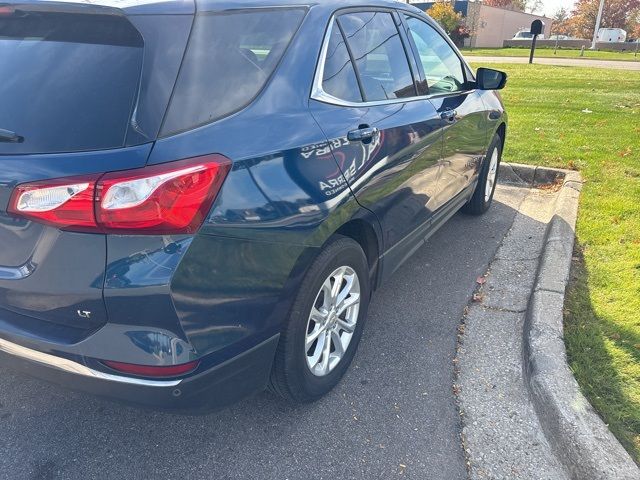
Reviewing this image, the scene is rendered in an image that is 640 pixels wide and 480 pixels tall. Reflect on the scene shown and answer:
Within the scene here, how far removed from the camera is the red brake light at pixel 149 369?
1.81 metres

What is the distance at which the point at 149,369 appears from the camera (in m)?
1.81

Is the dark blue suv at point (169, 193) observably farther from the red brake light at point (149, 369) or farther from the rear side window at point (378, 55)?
the rear side window at point (378, 55)

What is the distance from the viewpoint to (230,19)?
2.08 metres

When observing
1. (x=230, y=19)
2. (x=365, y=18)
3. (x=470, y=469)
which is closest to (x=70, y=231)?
(x=230, y=19)

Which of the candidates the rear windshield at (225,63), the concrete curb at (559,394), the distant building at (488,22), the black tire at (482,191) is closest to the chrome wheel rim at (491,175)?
the black tire at (482,191)

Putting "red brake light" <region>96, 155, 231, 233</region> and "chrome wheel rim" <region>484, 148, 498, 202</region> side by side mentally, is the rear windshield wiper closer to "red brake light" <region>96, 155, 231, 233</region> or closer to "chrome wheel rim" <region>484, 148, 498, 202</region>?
"red brake light" <region>96, 155, 231, 233</region>

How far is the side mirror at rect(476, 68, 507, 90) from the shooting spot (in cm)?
425

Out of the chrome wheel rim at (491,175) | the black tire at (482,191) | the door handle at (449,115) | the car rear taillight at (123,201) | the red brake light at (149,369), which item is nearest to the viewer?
the car rear taillight at (123,201)

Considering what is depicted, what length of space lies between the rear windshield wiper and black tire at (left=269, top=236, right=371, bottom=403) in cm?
Result: 117

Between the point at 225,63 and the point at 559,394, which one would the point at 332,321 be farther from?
the point at 225,63

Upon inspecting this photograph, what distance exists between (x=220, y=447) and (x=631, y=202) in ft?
14.3

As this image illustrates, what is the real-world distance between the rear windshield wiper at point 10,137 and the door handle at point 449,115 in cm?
249

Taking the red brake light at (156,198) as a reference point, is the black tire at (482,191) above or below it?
below

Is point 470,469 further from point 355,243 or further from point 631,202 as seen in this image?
point 631,202
